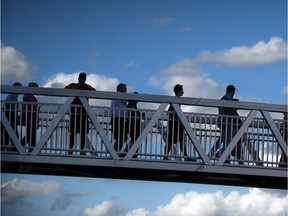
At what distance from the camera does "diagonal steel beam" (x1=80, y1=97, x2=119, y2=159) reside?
21078 mm

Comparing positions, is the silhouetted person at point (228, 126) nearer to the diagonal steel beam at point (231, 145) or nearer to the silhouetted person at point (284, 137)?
the diagonal steel beam at point (231, 145)

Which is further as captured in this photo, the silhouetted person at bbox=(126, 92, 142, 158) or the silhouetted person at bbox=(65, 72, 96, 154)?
the silhouetted person at bbox=(126, 92, 142, 158)

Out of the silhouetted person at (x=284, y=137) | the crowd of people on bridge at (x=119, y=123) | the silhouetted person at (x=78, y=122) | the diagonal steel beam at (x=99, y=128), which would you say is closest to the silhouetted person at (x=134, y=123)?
the crowd of people on bridge at (x=119, y=123)

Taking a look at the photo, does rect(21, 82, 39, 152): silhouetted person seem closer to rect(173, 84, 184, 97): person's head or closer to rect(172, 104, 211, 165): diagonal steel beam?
rect(172, 104, 211, 165): diagonal steel beam

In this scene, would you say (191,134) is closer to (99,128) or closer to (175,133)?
(175,133)

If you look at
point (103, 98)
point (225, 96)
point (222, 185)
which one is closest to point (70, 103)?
point (103, 98)

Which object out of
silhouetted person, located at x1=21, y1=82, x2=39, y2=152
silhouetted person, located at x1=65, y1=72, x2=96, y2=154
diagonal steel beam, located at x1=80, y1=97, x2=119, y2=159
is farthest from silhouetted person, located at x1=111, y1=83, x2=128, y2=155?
silhouetted person, located at x1=21, y1=82, x2=39, y2=152

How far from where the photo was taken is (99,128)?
69.2 feet

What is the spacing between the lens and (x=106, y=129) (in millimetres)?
21656

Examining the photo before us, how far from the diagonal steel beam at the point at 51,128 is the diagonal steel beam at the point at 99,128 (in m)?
0.38

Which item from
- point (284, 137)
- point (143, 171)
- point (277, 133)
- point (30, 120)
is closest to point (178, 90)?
point (143, 171)

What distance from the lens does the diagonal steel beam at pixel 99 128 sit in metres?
21.1

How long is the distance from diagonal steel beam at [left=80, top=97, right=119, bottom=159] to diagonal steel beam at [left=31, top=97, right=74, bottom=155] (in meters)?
0.38

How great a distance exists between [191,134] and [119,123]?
69.0 inches
